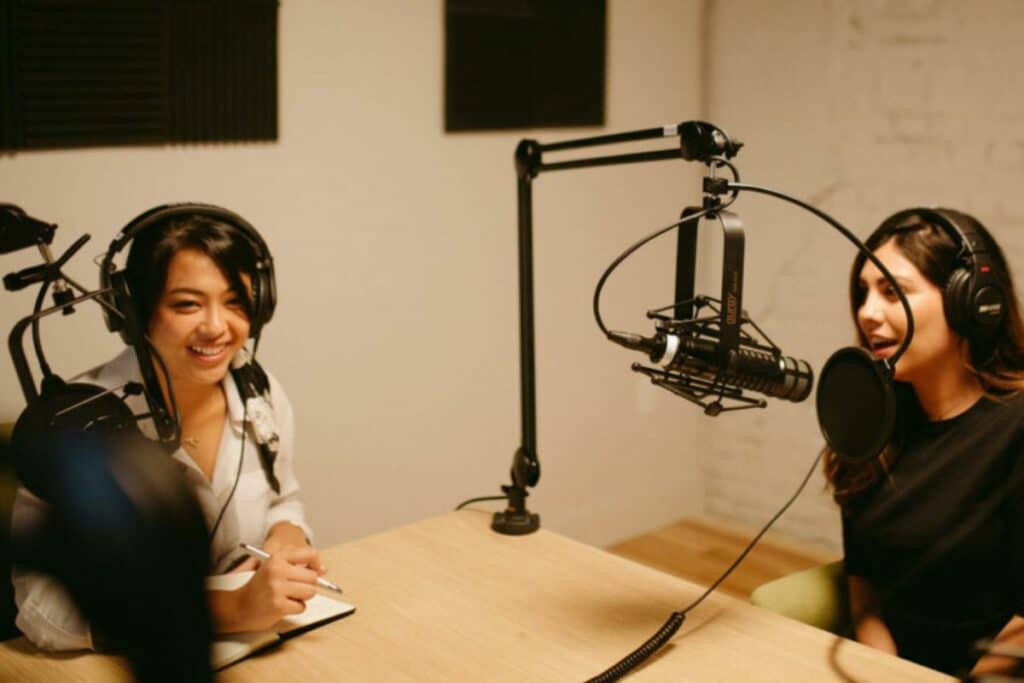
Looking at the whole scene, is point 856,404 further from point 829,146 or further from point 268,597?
point 829,146

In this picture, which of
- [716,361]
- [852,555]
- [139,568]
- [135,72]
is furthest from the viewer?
[135,72]

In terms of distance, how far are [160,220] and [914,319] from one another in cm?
Answer: 120

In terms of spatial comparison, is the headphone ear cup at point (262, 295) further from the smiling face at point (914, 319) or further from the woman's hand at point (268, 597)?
the smiling face at point (914, 319)

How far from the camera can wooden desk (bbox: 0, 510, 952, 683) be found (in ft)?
4.21

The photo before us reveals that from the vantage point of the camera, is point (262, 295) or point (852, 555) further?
point (852, 555)

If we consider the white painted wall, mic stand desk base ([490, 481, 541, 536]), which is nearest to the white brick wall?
the white painted wall

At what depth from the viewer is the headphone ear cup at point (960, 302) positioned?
152 cm

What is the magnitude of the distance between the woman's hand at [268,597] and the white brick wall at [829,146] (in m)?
2.37

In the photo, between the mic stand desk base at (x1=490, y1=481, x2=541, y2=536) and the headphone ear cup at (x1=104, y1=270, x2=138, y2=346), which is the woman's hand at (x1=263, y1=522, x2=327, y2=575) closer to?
the mic stand desk base at (x1=490, y1=481, x2=541, y2=536)

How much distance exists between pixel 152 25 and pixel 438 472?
1.44 m

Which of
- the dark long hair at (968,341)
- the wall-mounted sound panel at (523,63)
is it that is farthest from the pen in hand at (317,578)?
the wall-mounted sound panel at (523,63)

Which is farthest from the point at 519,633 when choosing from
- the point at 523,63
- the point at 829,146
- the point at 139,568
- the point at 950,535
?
the point at 829,146

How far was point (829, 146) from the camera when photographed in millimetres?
3324

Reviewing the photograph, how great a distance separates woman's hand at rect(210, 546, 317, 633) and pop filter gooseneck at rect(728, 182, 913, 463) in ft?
2.32
